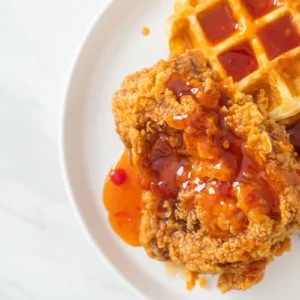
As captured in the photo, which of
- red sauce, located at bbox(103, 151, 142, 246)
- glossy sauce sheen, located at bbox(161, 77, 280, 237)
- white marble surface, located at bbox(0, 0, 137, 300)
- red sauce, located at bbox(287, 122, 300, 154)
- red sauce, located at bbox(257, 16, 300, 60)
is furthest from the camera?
white marble surface, located at bbox(0, 0, 137, 300)

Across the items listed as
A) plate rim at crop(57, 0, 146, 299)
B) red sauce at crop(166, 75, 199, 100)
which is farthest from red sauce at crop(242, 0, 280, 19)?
plate rim at crop(57, 0, 146, 299)

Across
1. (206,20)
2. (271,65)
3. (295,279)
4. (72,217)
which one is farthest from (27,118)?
(295,279)

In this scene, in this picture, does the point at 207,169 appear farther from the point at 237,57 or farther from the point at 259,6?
the point at 259,6

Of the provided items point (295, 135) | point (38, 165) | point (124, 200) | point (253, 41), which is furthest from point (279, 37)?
point (38, 165)

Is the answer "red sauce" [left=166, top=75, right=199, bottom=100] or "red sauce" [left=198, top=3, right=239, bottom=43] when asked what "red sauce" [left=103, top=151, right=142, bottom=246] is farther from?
"red sauce" [left=198, top=3, right=239, bottom=43]

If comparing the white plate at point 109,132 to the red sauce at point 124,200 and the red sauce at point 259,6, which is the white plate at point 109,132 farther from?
the red sauce at point 259,6

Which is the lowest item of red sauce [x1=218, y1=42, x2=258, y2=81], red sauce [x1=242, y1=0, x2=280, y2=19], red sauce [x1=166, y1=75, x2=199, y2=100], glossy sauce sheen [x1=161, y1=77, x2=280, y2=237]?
glossy sauce sheen [x1=161, y1=77, x2=280, y2=237]
